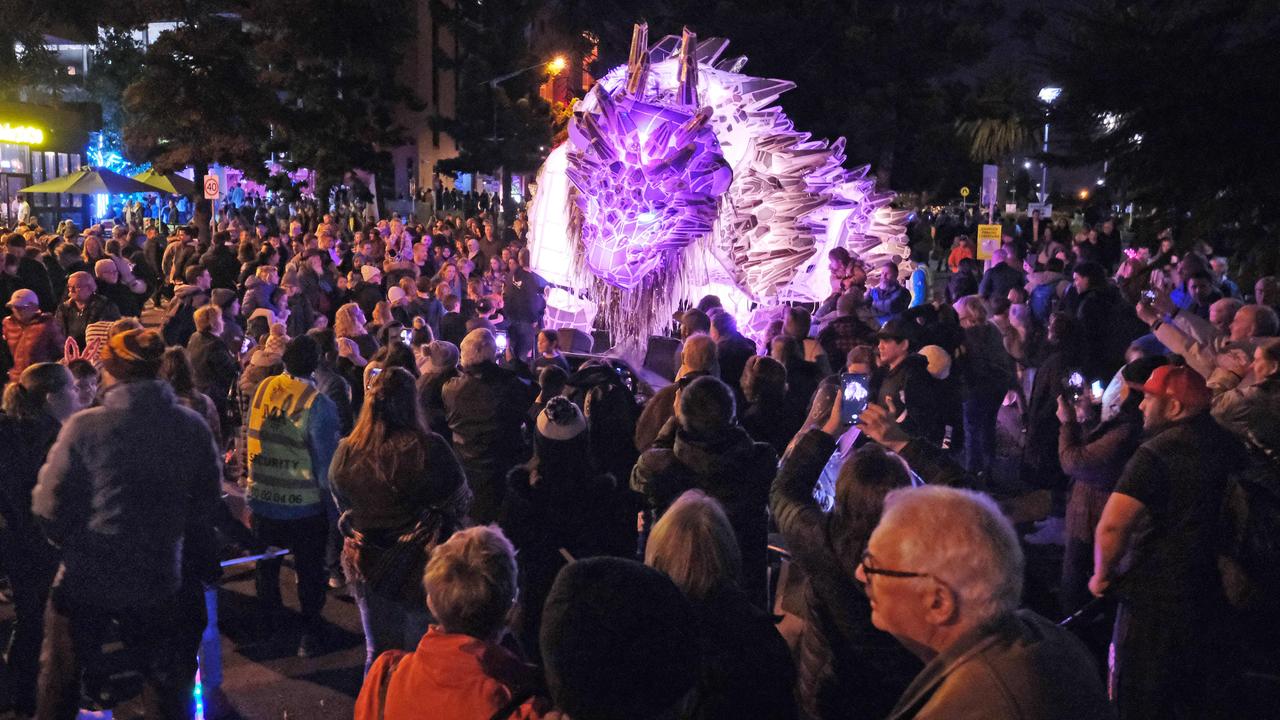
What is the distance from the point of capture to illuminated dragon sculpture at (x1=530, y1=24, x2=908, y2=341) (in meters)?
10.6

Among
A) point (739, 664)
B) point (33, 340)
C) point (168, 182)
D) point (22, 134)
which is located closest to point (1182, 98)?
point (739, 664)

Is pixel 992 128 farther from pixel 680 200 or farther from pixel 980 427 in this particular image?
pixel 980 427

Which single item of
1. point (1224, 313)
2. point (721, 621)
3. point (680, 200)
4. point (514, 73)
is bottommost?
point (721, 621)

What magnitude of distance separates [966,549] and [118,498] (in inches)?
127

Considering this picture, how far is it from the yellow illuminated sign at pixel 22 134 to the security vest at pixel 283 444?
2989 centimetres

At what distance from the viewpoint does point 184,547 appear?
4.50 metres

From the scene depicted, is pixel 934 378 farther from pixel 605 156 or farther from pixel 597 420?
pixel 605 156

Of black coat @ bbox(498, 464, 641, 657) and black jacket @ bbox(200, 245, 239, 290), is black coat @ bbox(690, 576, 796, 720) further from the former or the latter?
black jacket @ bbox(200, 245, 239, 290)

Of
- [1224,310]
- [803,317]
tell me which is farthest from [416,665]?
[1224,310]

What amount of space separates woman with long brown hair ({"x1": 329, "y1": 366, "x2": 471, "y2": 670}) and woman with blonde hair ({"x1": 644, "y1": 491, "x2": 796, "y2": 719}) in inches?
65.0

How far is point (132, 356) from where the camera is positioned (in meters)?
4.39

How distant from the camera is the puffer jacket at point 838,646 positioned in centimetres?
370

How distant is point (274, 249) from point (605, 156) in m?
7.79

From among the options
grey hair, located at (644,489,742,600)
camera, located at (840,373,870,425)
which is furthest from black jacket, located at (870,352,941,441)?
grey hair, located at (644,489,742,600)
